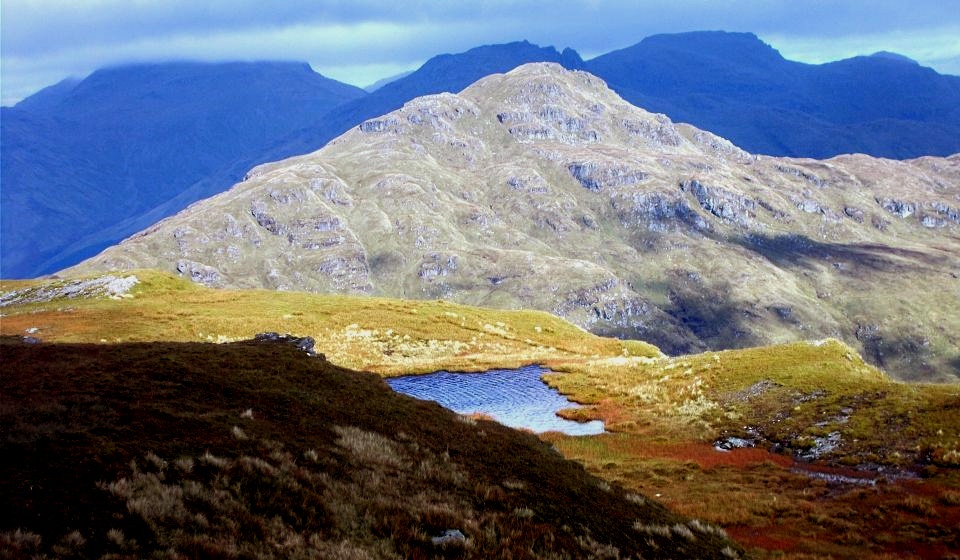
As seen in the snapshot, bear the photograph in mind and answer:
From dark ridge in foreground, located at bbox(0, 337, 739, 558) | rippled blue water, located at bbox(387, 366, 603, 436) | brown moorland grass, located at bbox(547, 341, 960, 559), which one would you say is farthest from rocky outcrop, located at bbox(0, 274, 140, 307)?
dark ridge in foreground, located at bbox(0, 337, 739, 558)

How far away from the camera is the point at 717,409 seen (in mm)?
53000

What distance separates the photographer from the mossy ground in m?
30.7

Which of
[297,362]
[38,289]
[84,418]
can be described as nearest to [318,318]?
[38,289]

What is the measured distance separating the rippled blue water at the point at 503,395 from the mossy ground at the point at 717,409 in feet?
7.42

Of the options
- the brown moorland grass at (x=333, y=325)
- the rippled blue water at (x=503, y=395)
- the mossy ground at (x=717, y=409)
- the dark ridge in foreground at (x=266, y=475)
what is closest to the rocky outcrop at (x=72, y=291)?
the brown moorland grass at (x=333, y=325)

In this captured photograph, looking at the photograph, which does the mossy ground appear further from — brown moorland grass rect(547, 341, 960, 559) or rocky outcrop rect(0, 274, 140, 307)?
rocky outcrop rect(0, 274, 140, 307)

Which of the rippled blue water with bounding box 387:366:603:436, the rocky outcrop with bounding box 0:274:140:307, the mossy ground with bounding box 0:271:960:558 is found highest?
the rocky outcrop with bounding box 0:274:140:307

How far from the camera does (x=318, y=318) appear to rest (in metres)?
93.6

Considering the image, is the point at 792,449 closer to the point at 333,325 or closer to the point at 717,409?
the point at 717,409

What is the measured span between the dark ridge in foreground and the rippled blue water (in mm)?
22521

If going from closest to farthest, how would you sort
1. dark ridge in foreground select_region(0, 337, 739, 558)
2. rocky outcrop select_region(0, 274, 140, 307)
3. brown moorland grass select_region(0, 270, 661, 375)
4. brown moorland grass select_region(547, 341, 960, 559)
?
dark ridge in foreground select_region(0, 337, 739, 558)
brown moorland grass select_region(547, 341, 960, 559)
brown moorland grass select_region(0, 270, 661, 375)
rocky outcrop select_region(0, 274, 140, 307)

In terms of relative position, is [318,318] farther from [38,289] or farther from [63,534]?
[63,534]

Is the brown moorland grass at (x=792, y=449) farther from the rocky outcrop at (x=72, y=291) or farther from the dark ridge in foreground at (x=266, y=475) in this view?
the rocky outcrop at (x=72, y=291)

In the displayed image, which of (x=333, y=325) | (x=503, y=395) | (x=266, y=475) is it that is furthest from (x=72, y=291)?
(x=266, y=475)
